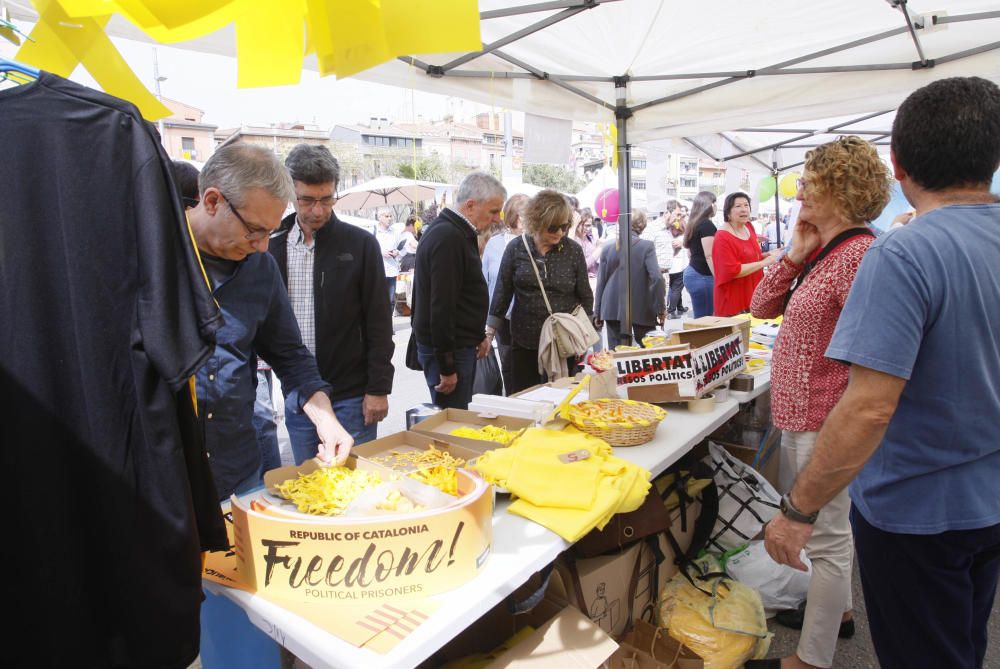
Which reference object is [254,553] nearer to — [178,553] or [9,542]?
[178,553]

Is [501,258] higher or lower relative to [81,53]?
lower

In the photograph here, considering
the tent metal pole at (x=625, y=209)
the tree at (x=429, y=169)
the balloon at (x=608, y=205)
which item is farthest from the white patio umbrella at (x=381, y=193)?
the tree at (x=429, y=169)

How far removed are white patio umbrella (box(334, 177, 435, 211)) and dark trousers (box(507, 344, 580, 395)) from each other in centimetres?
1114

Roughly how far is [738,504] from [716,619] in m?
0.63

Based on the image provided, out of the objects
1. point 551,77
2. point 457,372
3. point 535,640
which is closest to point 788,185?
point 551,77

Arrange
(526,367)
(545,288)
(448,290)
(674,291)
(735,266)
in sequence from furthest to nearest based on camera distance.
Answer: (674,291), (735,266), (526,367), (545,288), (448,290)

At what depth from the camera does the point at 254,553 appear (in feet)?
4.22

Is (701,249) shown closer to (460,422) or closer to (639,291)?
(639,291)

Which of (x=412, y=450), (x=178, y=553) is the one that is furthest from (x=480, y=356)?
(x=178, y=553)

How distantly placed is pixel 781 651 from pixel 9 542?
2631 millimetres

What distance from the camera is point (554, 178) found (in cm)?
5231

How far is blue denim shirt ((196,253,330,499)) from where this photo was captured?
5.83 ft

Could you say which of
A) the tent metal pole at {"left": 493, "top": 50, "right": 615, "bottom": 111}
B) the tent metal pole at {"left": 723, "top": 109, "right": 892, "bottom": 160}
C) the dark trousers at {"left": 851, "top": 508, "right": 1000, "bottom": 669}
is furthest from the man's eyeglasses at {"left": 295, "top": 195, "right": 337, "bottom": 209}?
the tent metal pole at {"left": 723, "top": 109, "right": 892, "bottom": 160}

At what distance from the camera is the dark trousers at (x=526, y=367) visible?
13.5ft
